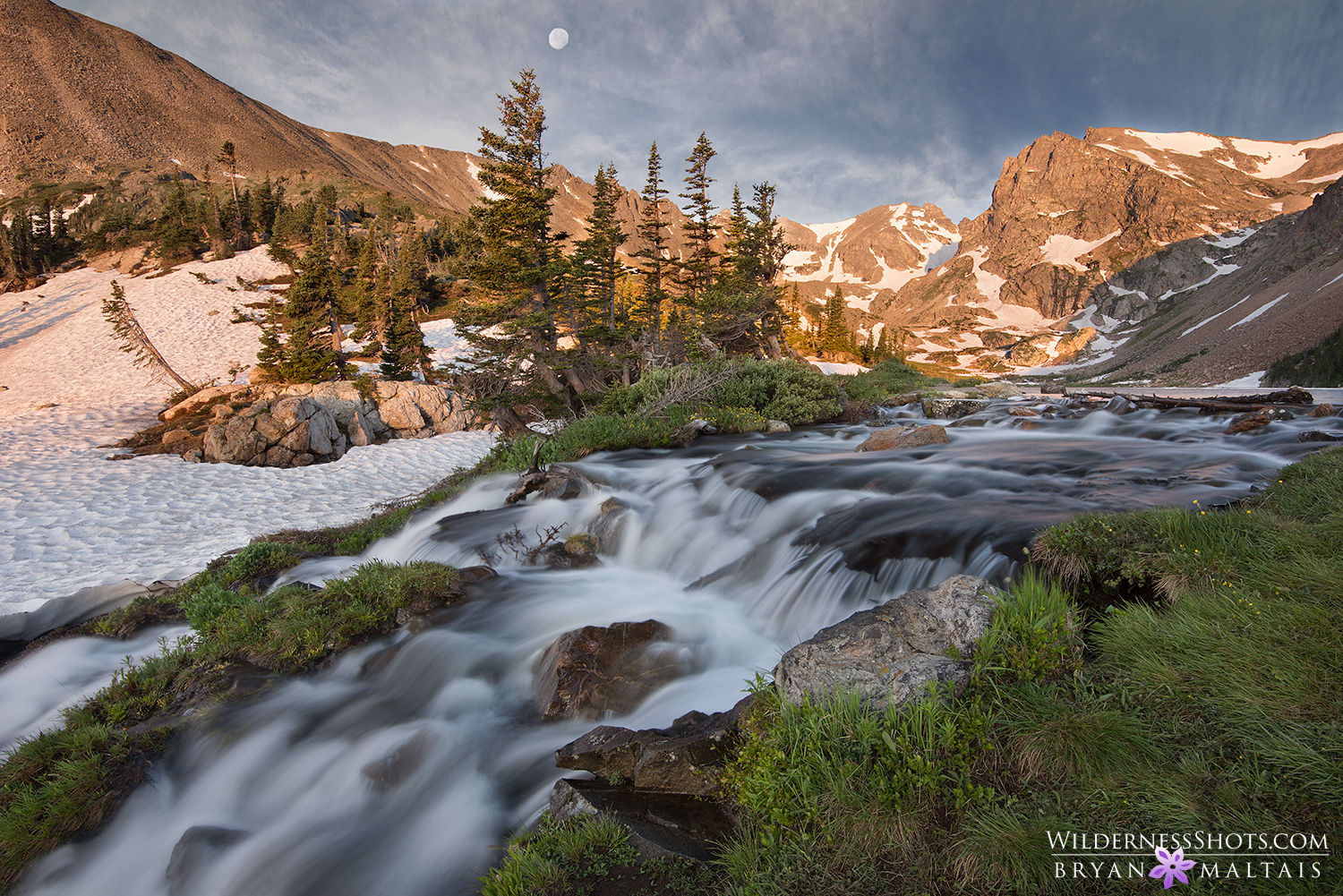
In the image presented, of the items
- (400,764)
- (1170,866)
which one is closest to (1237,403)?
(1170,866)

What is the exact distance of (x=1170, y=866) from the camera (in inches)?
83.2

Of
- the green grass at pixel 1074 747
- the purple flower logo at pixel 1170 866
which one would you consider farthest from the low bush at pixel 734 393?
the purple flower logo at pixel 1170 866

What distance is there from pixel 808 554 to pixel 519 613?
12.2 ft

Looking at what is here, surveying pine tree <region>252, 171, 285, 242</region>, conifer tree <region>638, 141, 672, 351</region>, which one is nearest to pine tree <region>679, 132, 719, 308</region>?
conifer tree <region>638, 141, 672, 351</region>

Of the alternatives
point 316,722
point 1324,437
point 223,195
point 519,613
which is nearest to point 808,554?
point 519,613

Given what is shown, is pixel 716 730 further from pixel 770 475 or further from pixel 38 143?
pixel 38 143

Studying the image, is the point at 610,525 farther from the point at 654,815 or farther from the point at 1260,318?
the point at 1260,318

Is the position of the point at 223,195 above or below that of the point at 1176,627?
above

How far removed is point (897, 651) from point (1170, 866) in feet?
5.02

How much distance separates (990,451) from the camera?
452 inches

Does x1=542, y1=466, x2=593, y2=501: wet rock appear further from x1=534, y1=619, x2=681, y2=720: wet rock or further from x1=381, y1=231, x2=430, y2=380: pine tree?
x1=381, y1=231, x2=430, y2=380: pine tree

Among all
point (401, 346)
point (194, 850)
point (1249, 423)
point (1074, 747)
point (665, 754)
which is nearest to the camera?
point (1074, 747)

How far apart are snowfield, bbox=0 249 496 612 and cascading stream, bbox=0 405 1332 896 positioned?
463 cm

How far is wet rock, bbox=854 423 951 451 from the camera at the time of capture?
12445mm
